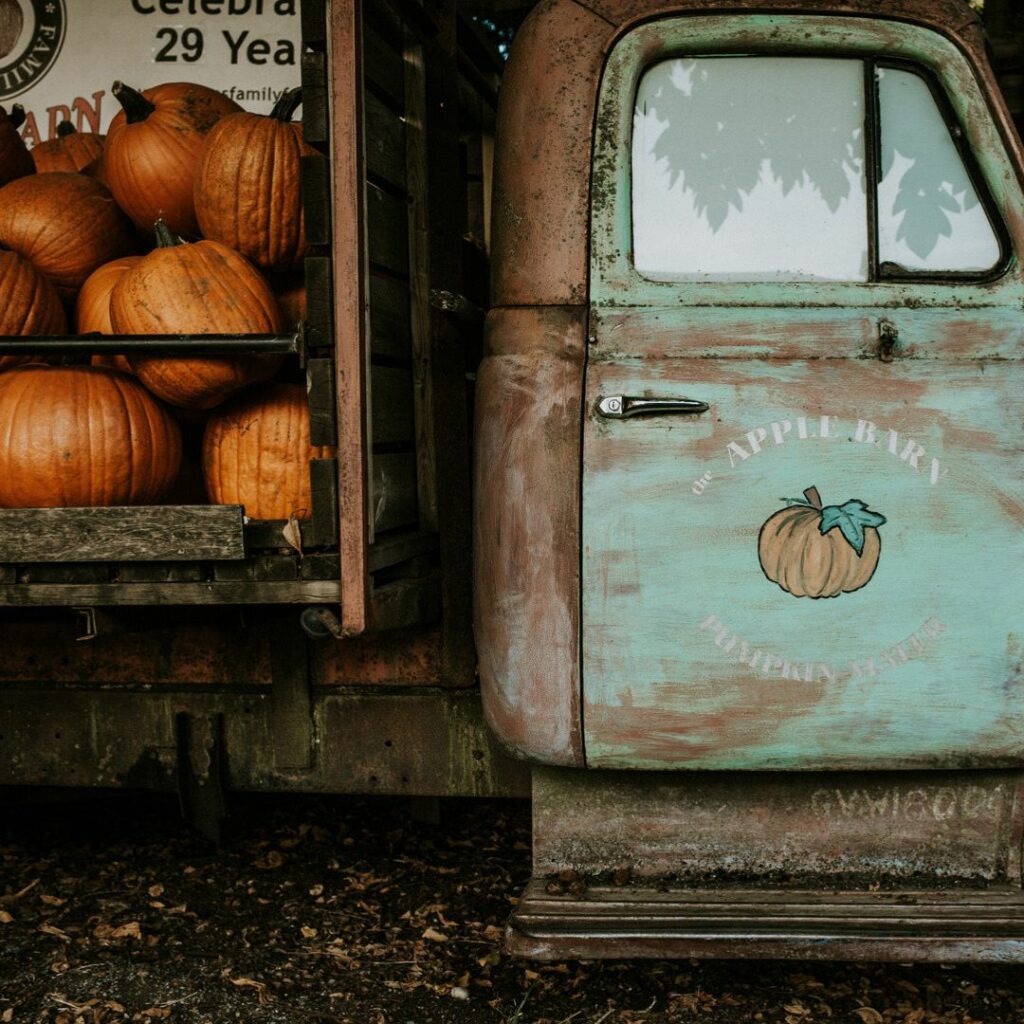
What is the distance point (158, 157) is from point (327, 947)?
2.16 meters

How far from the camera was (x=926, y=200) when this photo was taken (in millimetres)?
2445

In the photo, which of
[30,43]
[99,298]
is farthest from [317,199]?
[30,43]

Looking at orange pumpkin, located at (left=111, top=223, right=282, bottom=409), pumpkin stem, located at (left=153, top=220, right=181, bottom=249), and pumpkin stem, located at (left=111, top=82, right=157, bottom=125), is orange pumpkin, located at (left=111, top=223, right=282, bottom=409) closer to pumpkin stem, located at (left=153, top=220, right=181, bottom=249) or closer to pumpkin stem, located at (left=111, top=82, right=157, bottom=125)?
pumpkin stem, located at (left=153, top=220, right=181, bottom=249)

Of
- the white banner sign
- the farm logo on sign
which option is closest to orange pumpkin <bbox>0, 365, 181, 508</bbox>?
the white banner sign

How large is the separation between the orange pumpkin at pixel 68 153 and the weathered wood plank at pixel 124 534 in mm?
1928

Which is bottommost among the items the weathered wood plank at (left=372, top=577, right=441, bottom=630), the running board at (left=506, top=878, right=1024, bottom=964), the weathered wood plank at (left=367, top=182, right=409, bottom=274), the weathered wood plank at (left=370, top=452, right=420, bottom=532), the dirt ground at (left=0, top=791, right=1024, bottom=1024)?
the dirt ground at (left=0, top=791, right=1024, bottom=1024)

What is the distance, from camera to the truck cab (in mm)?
2369

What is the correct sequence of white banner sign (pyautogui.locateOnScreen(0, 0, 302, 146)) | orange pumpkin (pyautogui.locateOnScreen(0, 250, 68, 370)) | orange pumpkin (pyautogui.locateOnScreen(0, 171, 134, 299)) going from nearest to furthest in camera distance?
orange pumpkin (pyautogui.locateOnScreen(0, 250, 68, 370)) → orange pumpkin (pyautogui.locateOnScreen(0, 171, 134, 299)) → white banner sign (pyautogui.locateOnScreen(0, 0, 302, 146))

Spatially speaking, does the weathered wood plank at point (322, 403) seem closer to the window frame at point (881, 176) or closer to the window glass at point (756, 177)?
the window glass at point (756, 177)

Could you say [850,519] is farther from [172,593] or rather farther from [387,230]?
[172,593]

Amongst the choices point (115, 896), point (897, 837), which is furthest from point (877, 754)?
point (115, 896)

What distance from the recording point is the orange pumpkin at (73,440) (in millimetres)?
2551

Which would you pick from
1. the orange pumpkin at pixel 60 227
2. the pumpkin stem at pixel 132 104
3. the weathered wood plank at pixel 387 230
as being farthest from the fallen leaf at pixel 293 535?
the pumpkin stem at pixel 132 104

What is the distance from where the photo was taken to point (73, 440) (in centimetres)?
255
